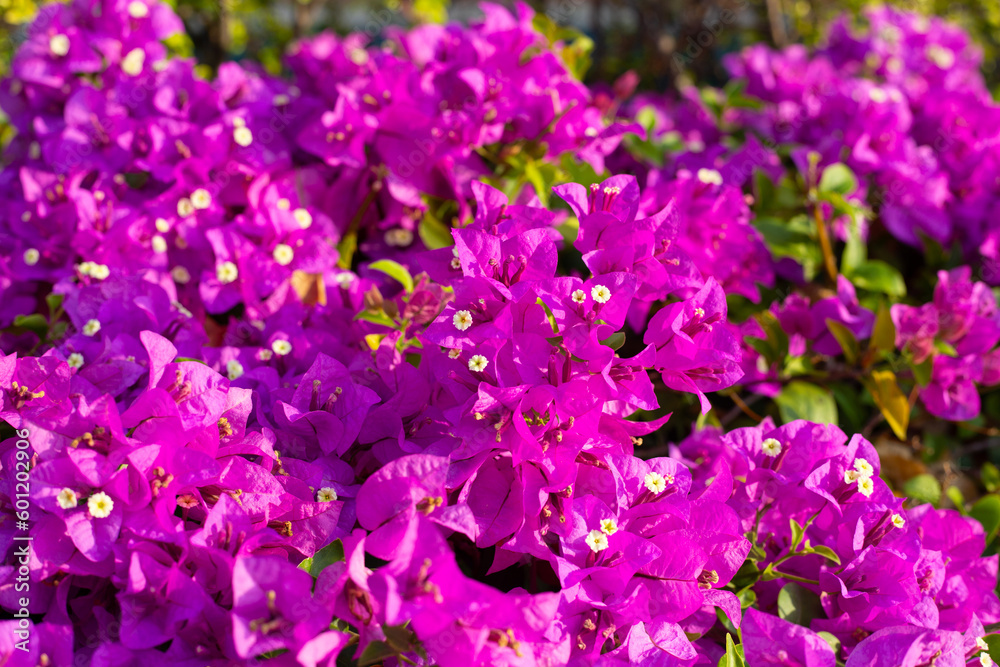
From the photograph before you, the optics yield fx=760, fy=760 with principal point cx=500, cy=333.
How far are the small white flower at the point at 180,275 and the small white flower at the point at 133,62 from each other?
63cm

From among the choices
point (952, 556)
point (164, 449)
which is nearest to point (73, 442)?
point (164, 449)

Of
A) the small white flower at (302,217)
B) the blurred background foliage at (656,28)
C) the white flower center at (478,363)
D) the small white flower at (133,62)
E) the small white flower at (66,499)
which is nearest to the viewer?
the small white flower at (66,499)

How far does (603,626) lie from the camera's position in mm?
1113

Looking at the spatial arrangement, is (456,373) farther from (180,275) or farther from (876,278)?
(876,278)

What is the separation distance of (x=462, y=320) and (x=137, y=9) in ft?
5.01

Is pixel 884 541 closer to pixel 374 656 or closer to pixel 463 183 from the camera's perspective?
pixel 374 656

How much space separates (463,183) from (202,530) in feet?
3.29

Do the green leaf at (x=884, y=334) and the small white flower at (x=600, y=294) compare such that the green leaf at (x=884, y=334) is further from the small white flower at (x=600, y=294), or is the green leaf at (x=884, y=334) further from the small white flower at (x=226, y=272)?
the small white flower at (x=226, y=272)

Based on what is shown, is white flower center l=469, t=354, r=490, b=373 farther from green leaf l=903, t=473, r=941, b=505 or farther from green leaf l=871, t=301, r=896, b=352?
green leaf l=903, t=473, r=941, b=505

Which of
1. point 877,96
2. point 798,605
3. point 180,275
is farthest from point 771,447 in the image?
→ point 877,96

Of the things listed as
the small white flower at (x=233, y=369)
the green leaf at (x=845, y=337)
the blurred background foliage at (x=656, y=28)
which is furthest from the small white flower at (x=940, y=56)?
the small white flower at (x=233, y=369)

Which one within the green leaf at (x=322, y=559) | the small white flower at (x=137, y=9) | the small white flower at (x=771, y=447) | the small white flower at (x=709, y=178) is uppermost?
the small white flower at (x=137, y=9)

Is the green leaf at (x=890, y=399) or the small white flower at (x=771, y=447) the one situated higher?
the small white flower at (x=771, y=447)

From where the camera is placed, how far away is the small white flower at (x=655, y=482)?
1.17m
